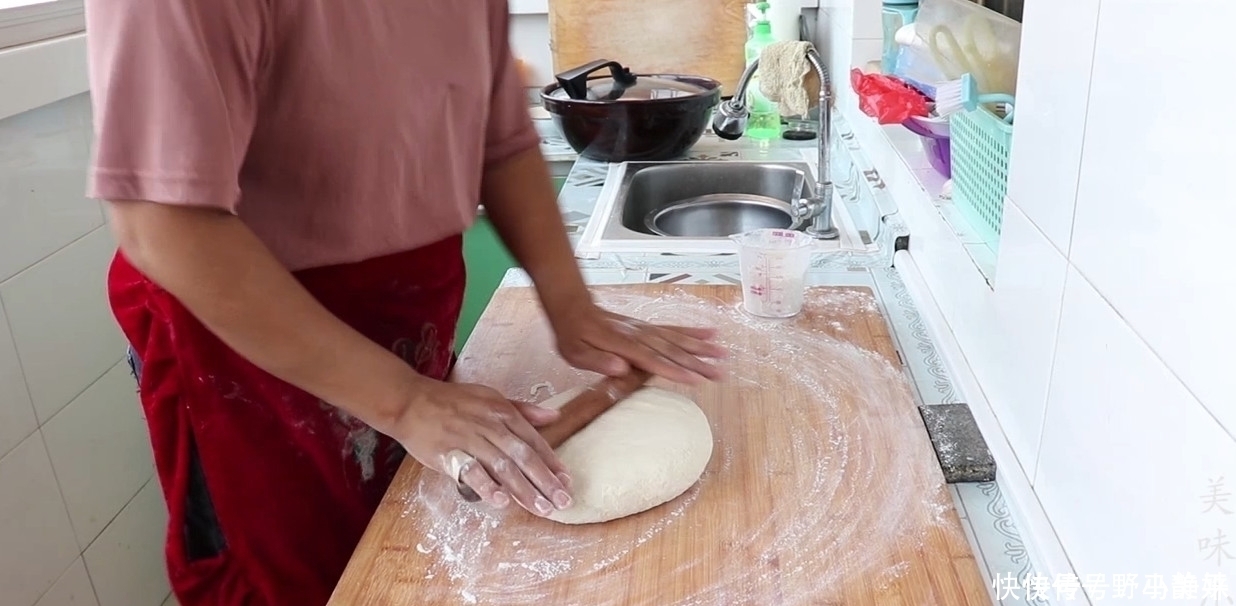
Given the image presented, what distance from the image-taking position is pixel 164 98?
0.57m

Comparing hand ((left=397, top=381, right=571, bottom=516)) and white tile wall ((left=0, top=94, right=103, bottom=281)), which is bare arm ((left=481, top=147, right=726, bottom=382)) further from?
white tile wall ((left=0, top=94, right=103, bottom=281))

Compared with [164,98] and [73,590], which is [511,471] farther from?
[73,590]

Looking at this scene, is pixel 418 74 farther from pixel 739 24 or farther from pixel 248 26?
pixel 739 24

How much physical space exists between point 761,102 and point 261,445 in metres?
1.49

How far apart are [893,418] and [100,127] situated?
71 cm

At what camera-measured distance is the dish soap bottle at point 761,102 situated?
205 centimetres

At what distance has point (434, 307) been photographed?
991mm

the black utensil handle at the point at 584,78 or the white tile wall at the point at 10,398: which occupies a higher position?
A: the black utensil handle at the point at 584,78

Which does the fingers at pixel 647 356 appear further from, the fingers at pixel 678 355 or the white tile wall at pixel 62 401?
the white tile wall at pixel 62 401

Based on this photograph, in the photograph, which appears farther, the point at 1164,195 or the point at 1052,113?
the point at 1052,113

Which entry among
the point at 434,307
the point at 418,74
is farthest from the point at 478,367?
the point at 418,74

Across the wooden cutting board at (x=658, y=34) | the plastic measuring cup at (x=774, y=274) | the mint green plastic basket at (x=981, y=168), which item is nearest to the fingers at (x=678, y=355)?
the plastic measuring cup at (x=774, y=274)

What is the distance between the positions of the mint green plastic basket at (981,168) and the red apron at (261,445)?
0.57m

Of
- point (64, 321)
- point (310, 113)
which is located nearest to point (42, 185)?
point (64, 321)
